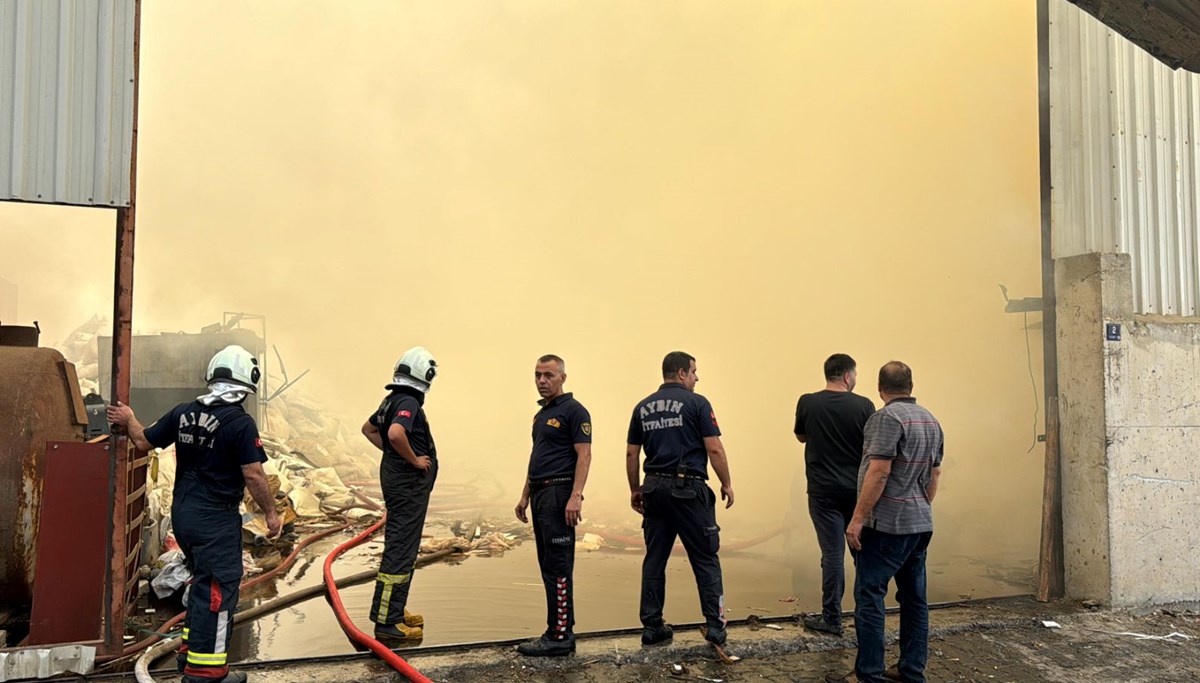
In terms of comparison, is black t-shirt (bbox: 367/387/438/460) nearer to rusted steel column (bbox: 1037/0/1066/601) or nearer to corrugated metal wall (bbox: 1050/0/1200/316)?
rusted steel column (bbox: 1037/0/1066/601)

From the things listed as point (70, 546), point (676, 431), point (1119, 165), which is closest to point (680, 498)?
point (676, 431)

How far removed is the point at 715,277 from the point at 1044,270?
29.8 feet

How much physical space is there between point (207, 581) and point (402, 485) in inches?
54.1

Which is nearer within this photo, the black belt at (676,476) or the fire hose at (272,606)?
the fire hose at (272,606)

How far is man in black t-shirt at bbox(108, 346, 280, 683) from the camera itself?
3719mm

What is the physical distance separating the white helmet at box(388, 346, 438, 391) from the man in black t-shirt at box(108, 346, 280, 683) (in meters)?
1.22

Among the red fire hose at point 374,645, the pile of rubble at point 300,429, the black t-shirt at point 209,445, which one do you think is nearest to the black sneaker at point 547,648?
the red fire hose at point 374,645

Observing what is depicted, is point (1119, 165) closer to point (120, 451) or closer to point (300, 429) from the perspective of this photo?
point (120, 451)

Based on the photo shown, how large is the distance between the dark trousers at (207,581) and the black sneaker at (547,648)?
61.5 inches

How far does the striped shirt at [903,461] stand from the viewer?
397 centimetres

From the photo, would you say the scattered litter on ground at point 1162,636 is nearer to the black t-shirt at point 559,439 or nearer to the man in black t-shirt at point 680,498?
the man in black t-shirt at point 680,498

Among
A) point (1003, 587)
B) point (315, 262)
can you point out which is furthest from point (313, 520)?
point (315, 262)

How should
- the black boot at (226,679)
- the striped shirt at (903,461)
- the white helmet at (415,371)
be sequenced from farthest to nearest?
the white helmet at (415,371)
the striped shirt at (903,461)
the black boot at (226,679)

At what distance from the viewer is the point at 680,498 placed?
14.8 feet
